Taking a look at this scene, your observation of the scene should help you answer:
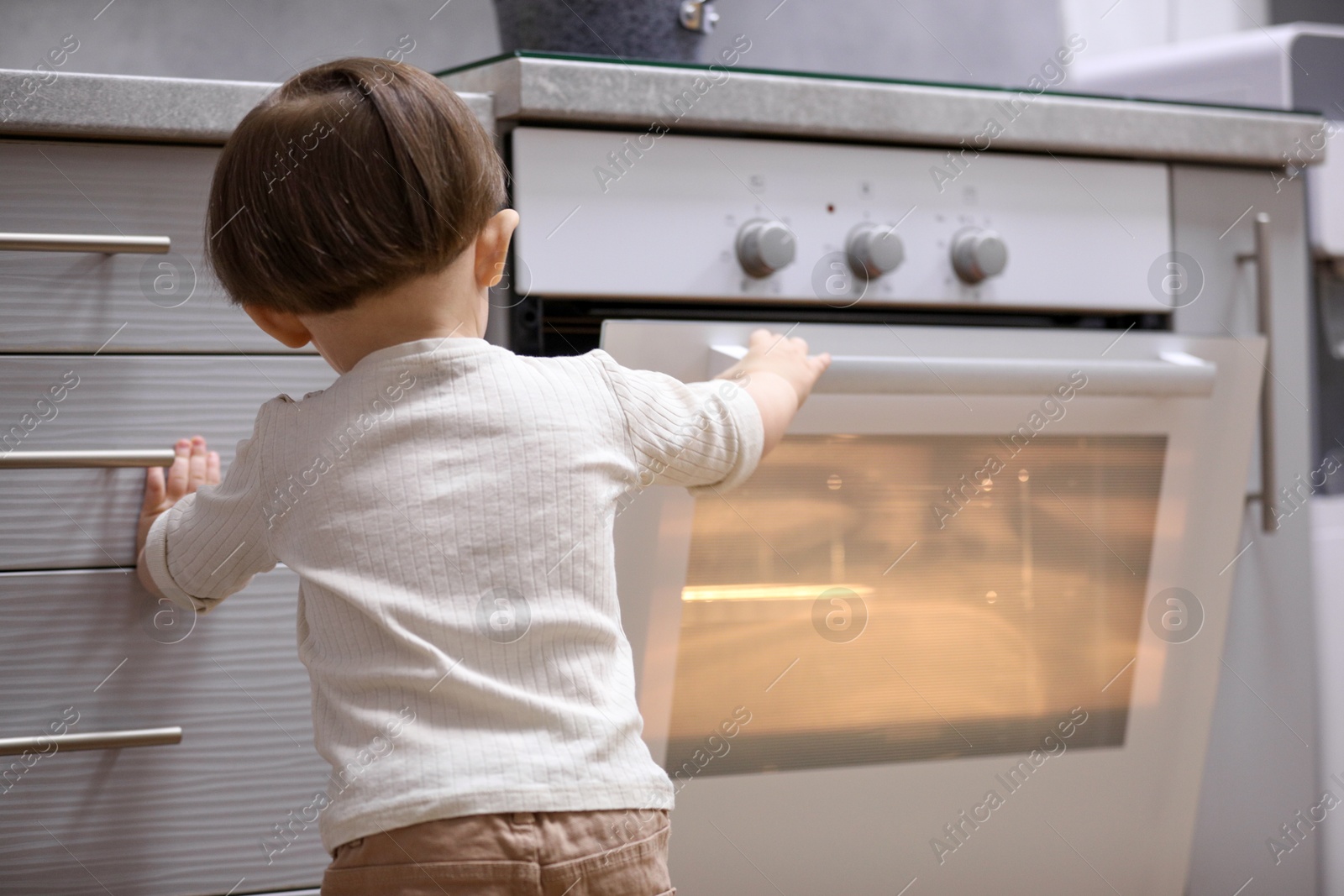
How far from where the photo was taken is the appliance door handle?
910 millimetres

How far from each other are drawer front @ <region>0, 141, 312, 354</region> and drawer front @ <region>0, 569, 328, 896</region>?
180 millimetres

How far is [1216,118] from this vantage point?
1057 millimetres

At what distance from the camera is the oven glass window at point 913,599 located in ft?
3.10

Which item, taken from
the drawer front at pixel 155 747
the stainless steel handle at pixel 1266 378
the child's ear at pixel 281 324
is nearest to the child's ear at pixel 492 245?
the child's ear at pixel 281 324

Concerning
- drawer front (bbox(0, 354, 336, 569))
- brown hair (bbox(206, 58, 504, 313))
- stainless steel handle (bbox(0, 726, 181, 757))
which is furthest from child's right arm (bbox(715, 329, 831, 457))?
stainless steel handle (bbox(0, 726, 181, 757))

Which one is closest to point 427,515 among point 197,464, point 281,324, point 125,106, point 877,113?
point 281,324

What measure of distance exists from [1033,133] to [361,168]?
597mm

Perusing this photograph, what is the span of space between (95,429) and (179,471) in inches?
2.7

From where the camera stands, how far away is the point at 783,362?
34.7 inches

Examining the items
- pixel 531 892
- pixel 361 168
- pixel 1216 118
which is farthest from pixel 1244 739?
pixel 361 168

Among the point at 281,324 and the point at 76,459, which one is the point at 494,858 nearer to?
the point at 281,324

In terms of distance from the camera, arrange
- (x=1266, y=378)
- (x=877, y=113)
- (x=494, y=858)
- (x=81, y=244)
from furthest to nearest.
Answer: (x=1266, y=378) → (x=877, y=113) → (x=81, y=244) → (x=494, y=858)

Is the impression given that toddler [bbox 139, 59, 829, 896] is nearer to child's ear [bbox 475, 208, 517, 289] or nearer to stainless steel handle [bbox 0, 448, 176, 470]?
child's ear [bbox 475, 208, 517, 289]

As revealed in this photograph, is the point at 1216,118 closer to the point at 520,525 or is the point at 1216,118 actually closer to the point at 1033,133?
the point at 1033,133
